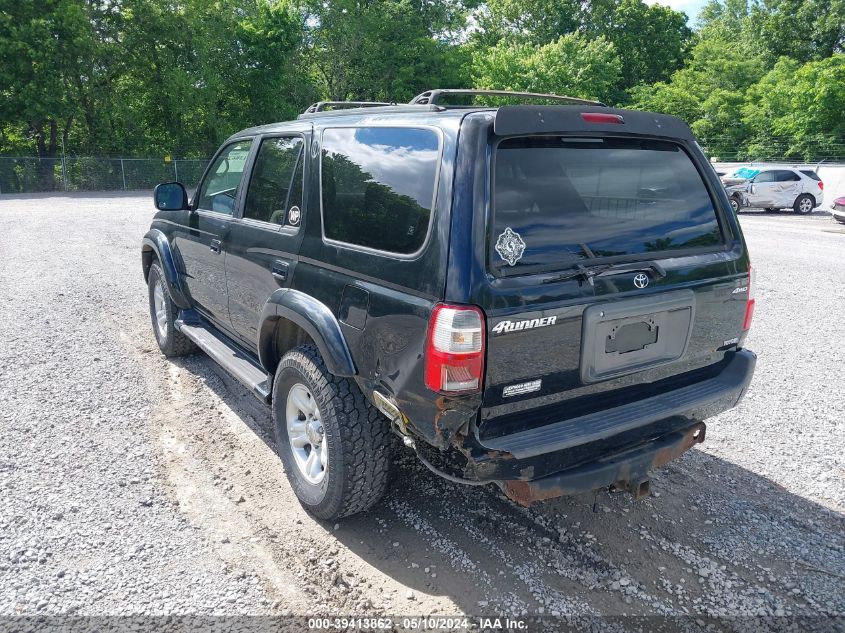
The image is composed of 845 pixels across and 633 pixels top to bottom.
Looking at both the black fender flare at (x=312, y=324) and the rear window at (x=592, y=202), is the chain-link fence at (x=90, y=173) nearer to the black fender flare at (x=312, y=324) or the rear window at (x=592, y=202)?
the black fender flare at (x=312, y=324)

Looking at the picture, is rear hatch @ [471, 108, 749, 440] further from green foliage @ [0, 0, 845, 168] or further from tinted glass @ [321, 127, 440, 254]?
green foliage @ [0, 0, 845, 168]

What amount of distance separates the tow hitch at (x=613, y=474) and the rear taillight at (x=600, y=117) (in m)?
1.50

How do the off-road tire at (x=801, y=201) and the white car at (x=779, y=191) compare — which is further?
the off-road tire at (x=801, y=201)

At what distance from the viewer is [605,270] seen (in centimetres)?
274

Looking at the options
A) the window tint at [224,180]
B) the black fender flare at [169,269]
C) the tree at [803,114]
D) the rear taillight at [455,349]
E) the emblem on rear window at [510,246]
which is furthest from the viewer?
the tree at [803,114]

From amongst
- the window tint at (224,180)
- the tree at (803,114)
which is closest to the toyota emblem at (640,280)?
the window tint at (224,180)

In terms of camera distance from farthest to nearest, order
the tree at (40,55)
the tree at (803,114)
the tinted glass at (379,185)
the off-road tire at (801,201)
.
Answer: the tree at (803,114) → the tree at (40,55) → the off-road tire at (801,201) → the tinted glass at (379,185)

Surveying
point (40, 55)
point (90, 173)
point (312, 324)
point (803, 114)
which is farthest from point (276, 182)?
point (803, 114)

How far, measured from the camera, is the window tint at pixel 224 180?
14.5 feet

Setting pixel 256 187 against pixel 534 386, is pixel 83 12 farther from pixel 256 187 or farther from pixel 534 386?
pixel 534 386

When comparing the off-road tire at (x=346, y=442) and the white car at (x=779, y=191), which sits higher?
the white car at (x=779, y=191)

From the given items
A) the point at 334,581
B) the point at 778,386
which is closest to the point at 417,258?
the point at 334,581

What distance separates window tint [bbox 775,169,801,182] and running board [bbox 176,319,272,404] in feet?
74.6

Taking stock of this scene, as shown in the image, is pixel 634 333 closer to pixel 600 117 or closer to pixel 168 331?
pixel 600 117
